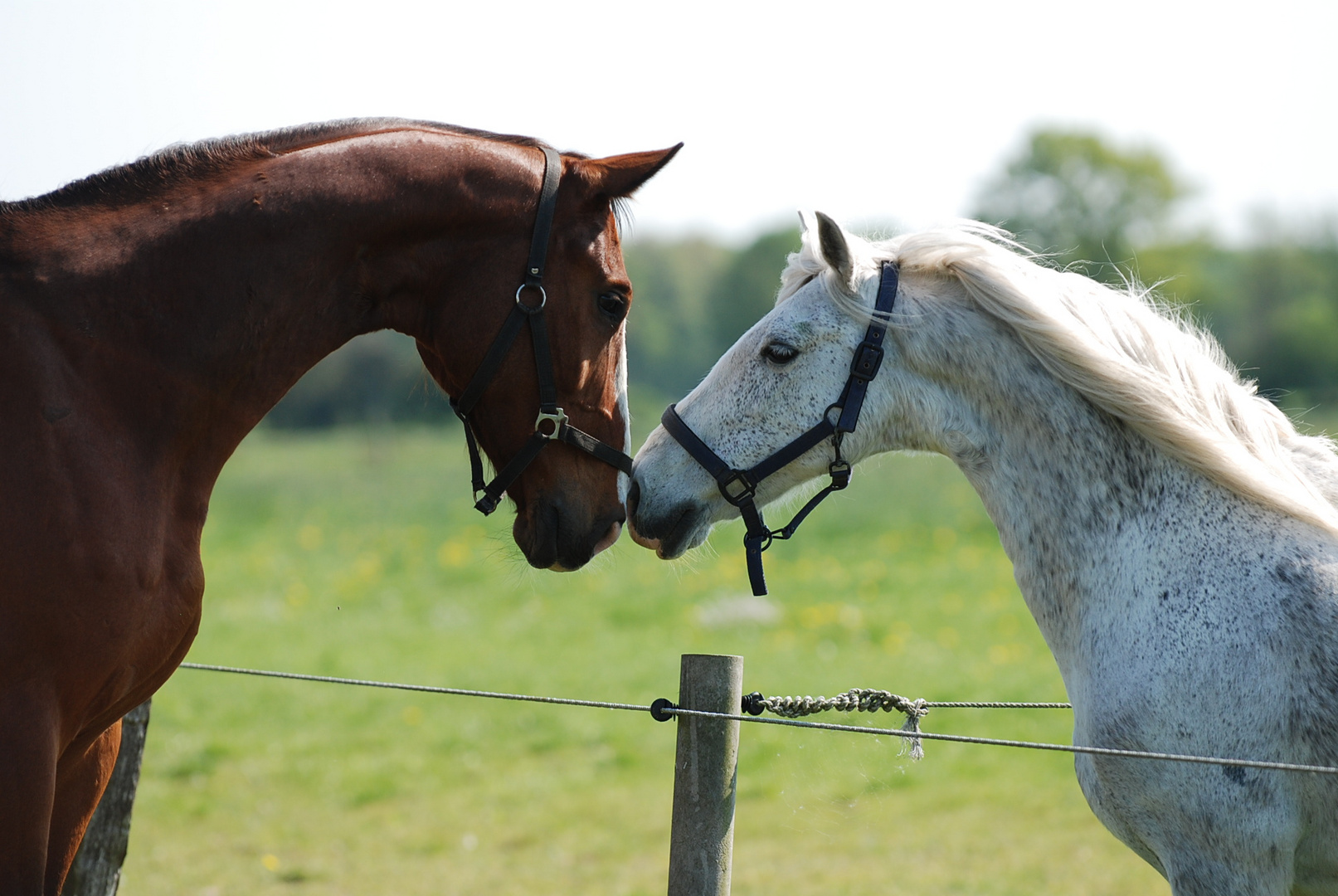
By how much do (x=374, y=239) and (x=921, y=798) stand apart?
5.87 metres

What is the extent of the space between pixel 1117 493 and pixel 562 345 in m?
1.43

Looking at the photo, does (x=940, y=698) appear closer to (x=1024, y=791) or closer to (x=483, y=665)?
(x=1024, y=791)

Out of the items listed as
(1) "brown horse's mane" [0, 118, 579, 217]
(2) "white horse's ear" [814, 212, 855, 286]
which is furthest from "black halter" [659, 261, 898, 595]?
(1) "brown horse's mane" [0, 118, 579, 217]

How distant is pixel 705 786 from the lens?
2691 mm

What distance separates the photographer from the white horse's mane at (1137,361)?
2424mm

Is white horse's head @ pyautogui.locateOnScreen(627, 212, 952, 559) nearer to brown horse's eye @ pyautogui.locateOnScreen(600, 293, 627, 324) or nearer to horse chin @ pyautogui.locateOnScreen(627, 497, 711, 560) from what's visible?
horse chin @ pyautogui.locateOnScreen(627, 497, 711, 560)

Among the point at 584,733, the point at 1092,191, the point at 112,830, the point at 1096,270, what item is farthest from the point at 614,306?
the point at 1092,191

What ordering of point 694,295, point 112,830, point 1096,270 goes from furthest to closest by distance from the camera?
point 694,295 < point 1096,270 < point 112,830

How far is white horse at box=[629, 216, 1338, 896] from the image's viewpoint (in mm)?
2223

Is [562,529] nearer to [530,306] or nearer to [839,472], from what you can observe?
[530,306]

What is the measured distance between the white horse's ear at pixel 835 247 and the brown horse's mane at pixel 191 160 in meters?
0.92

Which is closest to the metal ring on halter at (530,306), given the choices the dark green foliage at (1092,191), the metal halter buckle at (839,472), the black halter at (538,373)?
the black halter at (538,373)

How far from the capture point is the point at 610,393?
2.83 meters

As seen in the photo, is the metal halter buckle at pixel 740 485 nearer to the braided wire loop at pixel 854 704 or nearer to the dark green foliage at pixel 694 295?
the braided wire loop at pixel 854 704
